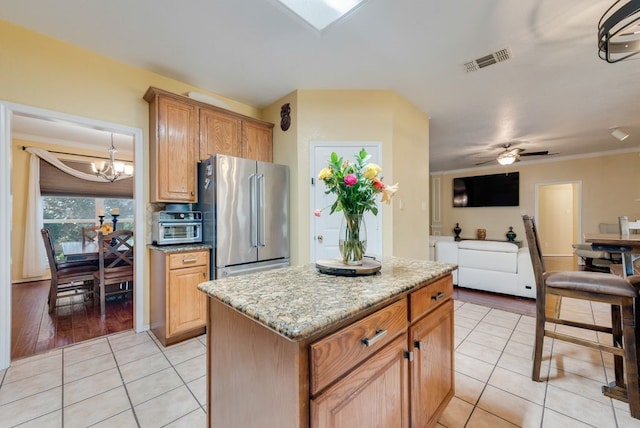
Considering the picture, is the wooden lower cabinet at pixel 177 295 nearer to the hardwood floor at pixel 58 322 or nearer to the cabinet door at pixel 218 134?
the hardwood floor at pixel 58 322

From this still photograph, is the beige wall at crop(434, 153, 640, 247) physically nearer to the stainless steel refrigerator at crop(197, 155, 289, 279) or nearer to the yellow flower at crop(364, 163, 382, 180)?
the stainless steel refrigerator at crop(197, 155, 289, 279)

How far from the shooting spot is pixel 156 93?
2486 mm

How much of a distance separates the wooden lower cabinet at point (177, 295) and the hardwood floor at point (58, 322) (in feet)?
2.17

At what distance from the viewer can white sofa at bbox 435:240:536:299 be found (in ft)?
11.8

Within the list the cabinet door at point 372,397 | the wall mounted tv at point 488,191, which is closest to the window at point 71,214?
the cabinet door at point 372,397

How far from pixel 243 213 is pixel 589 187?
7.50 m

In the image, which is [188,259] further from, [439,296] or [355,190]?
[439,296]

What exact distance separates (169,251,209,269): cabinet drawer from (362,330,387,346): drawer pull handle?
2087 mm

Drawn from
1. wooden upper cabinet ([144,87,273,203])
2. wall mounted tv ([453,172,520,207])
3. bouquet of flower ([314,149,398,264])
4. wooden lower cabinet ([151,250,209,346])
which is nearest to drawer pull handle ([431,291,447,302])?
bouquet of flower ([314,149,398,264])

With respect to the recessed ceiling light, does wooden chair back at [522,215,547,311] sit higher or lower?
lower

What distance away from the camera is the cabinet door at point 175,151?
255 centimetres

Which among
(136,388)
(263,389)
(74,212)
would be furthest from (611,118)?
(74,212)

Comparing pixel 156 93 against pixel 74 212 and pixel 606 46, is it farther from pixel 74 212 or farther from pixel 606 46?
pixel 74 212

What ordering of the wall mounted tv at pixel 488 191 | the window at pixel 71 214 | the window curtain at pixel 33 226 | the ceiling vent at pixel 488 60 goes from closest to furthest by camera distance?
the ceiling vent at pixel 488 60
the window curtain at pixel 33 226
the window at pixel 71 214
the wall mounted tv at pixel 488 191
